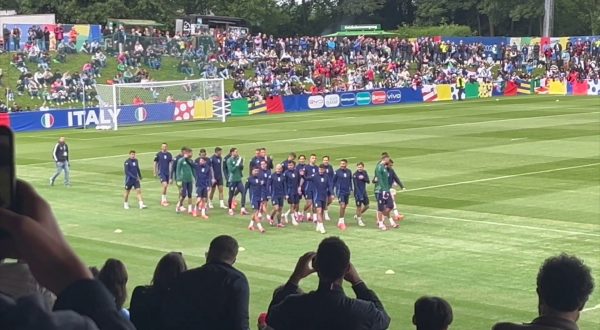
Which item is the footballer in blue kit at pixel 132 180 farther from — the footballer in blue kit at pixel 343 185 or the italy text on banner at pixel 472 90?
the italy text on banner at pixel 472 90

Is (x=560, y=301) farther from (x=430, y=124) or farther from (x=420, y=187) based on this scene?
(x=430, y=124)

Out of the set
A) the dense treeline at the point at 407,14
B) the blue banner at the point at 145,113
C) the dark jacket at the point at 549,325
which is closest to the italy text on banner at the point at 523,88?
the dense treeline at the point at 407,14

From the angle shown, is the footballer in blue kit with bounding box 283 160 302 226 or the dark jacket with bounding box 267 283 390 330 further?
the footballer in blue kit with bounding box 283 160 302 226

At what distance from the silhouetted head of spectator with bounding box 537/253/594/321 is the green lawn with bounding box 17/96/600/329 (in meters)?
9.13

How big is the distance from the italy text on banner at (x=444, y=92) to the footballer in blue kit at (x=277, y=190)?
155ft

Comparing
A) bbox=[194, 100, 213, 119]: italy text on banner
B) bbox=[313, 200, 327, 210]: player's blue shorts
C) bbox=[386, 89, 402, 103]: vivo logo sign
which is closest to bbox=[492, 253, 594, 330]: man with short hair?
bbox=[313, 200, 327, 210]: player's blue shorts

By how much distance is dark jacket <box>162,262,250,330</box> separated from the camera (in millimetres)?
6309

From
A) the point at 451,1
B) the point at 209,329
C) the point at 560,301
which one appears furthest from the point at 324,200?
the point at 451,1

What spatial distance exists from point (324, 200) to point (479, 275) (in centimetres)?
637

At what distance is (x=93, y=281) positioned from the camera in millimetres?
2684

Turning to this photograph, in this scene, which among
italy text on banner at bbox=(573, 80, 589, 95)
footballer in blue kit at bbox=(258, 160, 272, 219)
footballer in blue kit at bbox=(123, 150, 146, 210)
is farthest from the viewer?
italy text on banner at bbox=(573, 80, 589, 95)

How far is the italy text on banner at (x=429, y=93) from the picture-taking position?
6938 centimetres

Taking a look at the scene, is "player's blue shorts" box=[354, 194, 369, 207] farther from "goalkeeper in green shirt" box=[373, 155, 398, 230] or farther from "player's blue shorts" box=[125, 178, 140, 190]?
"player's blue shorts" box=[125, 178, 140, 190]

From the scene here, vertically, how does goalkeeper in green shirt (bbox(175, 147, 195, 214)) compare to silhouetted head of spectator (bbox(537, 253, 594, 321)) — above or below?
below
